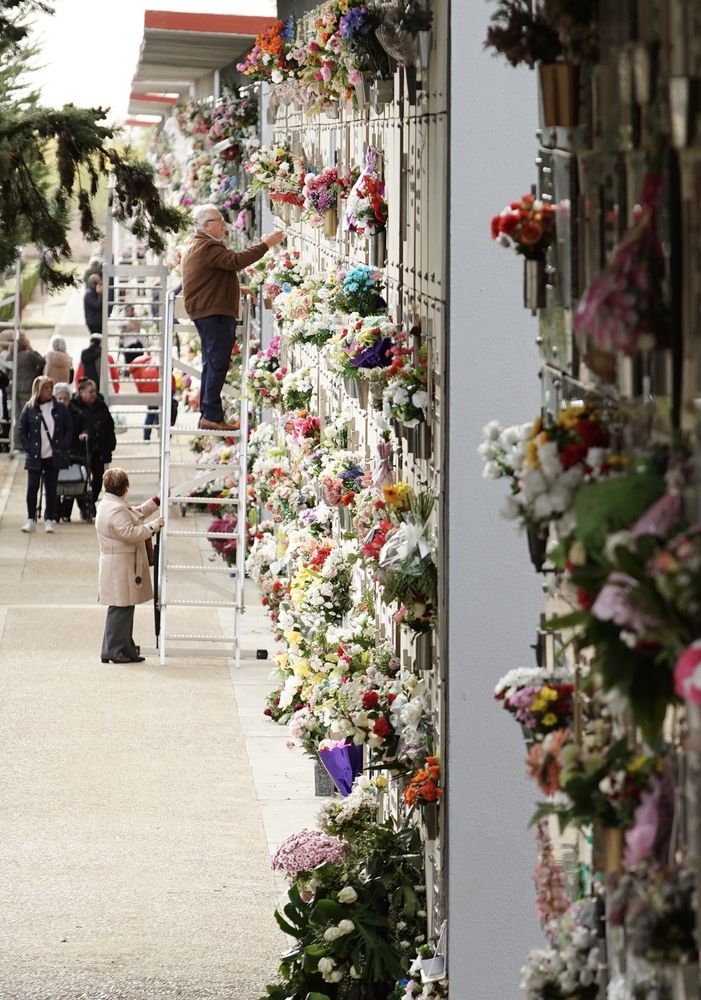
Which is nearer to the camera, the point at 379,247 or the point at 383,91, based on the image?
the point at 383,91

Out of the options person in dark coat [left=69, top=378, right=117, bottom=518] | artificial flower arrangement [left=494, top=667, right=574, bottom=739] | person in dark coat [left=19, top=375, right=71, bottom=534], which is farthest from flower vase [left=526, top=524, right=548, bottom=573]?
person in dark coat [left=69, top=378, right=117, bottom=518]

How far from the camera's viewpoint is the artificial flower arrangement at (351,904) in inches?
261

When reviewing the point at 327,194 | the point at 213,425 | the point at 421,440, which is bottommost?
the point at 213,425

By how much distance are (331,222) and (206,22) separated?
7344mm

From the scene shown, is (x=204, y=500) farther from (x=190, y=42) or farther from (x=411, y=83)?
(x=411, y=83)

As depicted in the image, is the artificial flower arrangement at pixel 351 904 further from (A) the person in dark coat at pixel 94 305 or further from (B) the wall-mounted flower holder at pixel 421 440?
(A) the person in dark coat at pixel 94 305

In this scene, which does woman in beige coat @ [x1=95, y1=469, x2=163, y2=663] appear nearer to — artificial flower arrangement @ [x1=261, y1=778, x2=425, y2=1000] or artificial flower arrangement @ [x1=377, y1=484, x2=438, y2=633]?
artificial flower arrangement @ [x1=261, y1=778, x2=425, y2=1000]

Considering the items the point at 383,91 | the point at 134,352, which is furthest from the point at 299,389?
the point at 134,352

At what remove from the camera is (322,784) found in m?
10.4

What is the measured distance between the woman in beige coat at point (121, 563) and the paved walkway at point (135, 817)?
220mm

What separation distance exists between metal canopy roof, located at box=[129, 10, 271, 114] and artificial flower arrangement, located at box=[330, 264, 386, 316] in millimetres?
8965

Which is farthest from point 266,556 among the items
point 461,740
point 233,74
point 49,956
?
point 233,74

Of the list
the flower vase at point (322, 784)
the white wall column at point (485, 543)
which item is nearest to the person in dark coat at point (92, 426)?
the flower vase at point (322, 784)

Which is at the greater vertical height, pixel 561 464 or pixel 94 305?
pixel 94 305
